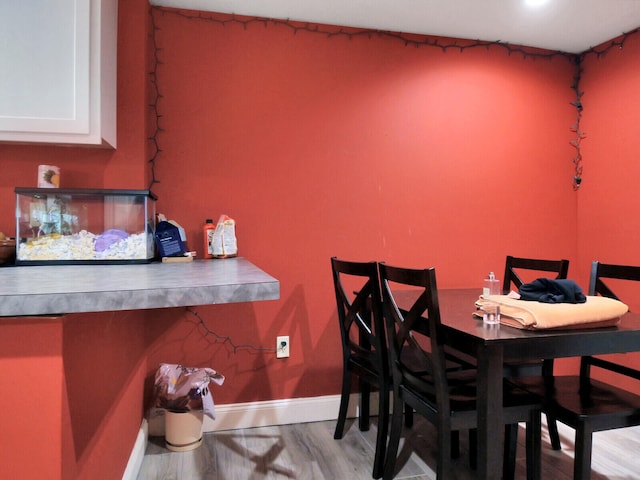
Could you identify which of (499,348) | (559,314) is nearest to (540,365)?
(559,314)

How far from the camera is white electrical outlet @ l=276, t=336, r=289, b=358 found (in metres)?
2.45

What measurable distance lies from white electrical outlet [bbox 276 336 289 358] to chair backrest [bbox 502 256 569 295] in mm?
1243

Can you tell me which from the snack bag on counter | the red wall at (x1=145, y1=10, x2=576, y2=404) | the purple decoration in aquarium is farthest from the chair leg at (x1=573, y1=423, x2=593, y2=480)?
the purple decoration in aquarium

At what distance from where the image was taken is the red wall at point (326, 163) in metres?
2.31

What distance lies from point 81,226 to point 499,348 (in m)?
1.71

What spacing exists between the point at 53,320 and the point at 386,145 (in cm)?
204

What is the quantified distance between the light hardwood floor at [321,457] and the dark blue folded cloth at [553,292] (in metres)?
0.86

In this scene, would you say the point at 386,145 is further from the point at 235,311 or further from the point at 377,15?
the point at 235,311

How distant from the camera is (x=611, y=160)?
2.71 m

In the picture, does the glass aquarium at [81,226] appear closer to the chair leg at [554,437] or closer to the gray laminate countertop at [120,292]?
the gray laminate countertop at [120,292]

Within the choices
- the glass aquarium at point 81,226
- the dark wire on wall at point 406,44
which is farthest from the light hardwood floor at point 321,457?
the dark wire on wall at point 406,44

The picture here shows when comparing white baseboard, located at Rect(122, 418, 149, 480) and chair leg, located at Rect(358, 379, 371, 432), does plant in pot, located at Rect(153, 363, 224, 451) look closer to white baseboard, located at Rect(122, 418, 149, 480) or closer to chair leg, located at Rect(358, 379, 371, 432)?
white baseboard, located at Rect(122, 418, 149, 480)

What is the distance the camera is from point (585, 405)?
1573 millimetres

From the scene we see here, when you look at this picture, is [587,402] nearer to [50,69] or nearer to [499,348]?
[499,348]
